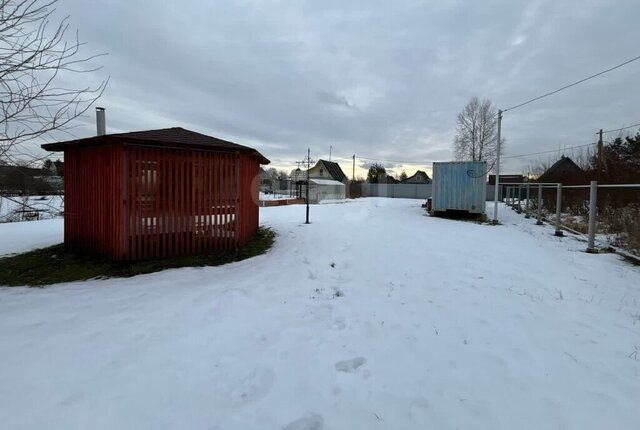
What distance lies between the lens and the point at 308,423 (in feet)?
6.89

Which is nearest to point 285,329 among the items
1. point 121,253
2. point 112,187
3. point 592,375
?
point 592,375

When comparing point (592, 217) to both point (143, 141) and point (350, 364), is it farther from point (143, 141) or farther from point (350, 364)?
point (143, 141)

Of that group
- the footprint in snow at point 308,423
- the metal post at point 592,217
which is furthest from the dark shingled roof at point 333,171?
the footprint in snow at point 308,423

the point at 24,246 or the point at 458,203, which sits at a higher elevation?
the point at 458,203

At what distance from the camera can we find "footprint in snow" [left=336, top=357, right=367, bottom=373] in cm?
268

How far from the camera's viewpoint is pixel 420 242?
8156 mm

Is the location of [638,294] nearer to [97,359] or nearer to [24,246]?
[97,359]

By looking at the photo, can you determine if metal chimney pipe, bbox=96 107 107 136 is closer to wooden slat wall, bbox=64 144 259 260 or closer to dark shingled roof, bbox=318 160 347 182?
wooden slat wall, bbox=64 144 259 260

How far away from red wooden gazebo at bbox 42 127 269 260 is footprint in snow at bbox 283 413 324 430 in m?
5.00

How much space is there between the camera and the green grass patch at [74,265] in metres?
5.24

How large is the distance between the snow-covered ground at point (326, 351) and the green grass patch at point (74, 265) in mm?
486

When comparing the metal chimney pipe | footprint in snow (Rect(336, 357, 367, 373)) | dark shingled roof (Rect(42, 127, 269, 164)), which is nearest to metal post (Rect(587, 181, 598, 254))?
footprint in snow (Rect(336, 357, 367, 373))

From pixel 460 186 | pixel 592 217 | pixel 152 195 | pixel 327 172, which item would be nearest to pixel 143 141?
pixel 152 195

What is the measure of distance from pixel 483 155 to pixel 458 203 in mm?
23042
